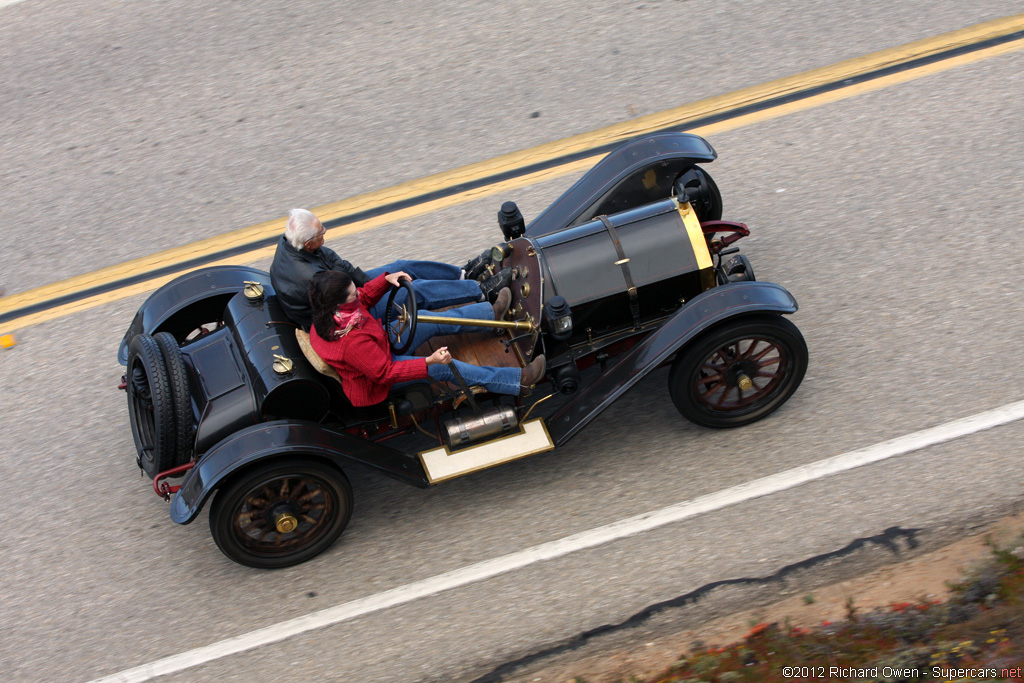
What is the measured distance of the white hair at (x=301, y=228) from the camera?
543 centimetres

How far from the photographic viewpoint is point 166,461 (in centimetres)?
531

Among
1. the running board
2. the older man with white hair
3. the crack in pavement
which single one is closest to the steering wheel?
the older man with white hair

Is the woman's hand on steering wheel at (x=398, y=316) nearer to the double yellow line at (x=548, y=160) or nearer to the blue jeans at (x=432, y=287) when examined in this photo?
the blue jeans at (x=432, y=287)

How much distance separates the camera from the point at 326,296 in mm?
5004

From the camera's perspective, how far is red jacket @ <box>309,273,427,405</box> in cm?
513

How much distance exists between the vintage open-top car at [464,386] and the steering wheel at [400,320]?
1cm

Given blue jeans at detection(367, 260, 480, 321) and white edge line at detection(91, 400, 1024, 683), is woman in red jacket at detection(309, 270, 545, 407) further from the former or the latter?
white edge line at detection(91, 400, 1024, 683)

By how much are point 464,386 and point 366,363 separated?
592 mm

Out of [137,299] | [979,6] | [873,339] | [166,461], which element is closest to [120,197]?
[137,299]

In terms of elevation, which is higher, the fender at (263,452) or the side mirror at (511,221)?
the side mirror at (511,221)

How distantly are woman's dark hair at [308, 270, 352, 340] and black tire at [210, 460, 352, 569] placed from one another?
80cm

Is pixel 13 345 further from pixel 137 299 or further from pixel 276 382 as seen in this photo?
pixel 276 382

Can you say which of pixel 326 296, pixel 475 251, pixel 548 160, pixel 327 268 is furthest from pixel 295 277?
pixel 548 160

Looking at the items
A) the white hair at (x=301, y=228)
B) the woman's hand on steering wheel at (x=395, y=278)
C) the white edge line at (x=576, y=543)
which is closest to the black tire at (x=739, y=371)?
the white edge line at (x=576, y=543)
